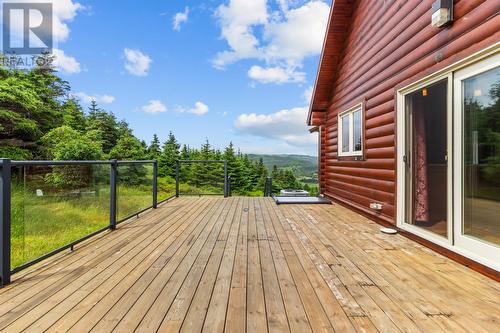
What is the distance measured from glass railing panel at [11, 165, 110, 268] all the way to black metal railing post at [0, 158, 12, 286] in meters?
0.14

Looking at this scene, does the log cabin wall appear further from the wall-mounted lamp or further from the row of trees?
the row of trees

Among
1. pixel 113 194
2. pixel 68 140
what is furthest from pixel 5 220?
pixel 68 140

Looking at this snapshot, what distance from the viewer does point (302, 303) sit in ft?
5.45

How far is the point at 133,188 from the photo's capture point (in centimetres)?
438

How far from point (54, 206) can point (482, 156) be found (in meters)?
4.21

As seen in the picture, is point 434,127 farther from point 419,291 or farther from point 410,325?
point 410,325

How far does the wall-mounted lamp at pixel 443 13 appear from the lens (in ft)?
8.56

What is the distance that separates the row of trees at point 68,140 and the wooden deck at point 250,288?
124cm

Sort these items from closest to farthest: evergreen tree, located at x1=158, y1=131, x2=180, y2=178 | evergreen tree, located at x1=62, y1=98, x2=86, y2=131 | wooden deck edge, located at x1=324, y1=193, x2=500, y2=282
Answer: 1. wooden deck edge, located at x1=324, y1=193, x2=500, y2=282
2. evergreen tree, located at x1=62, y1=98, x2=86, y2=131
3. evergreen tree, located at x1=158, y1=131, x2=180, y2=178

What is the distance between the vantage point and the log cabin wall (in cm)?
245

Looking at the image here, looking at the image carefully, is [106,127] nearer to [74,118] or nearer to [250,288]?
[74,118]

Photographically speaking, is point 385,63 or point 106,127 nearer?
point 385,63

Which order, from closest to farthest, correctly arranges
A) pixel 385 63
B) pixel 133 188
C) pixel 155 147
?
pixel 385 63
pixel 133 188
pixel 155 147

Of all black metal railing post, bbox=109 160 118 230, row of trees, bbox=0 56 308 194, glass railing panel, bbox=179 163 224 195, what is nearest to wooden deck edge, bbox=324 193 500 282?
black metal railing post, bbox=109 160 118 230
